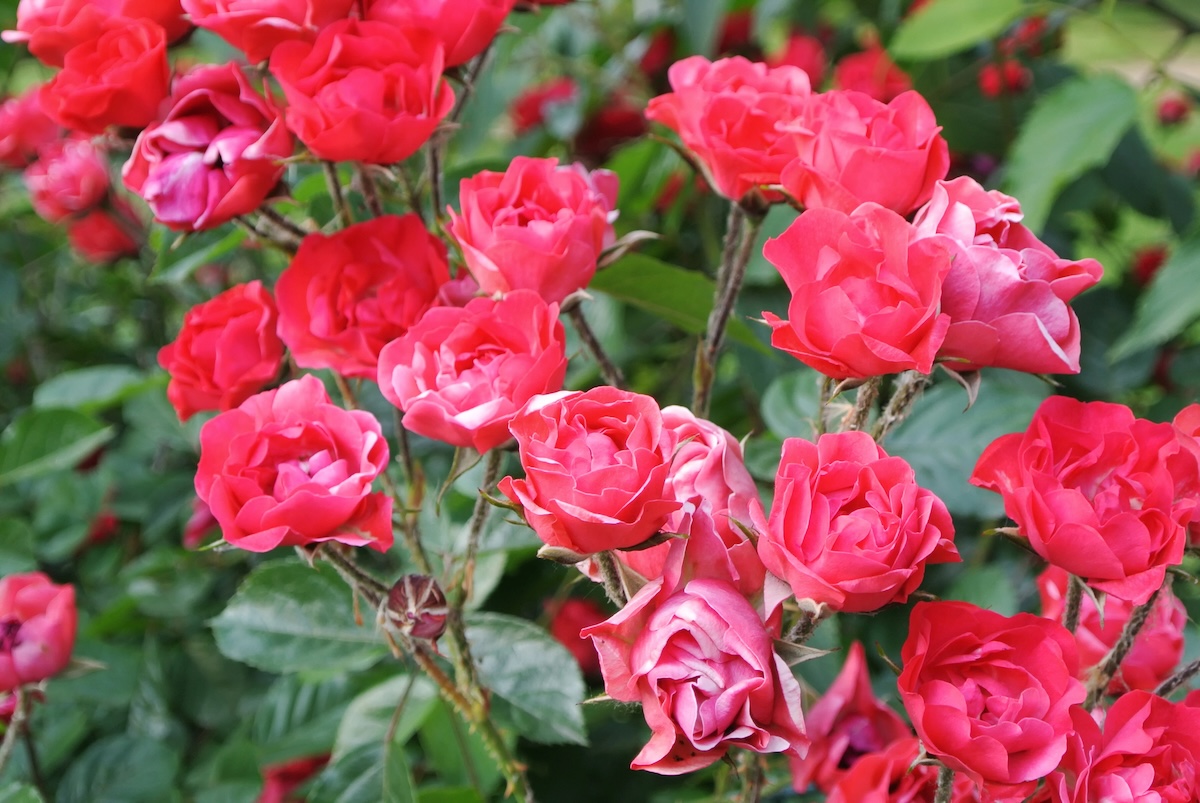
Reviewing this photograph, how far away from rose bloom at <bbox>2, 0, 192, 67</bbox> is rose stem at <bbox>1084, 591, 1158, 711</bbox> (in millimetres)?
736

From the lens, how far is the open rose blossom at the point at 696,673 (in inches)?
16.9

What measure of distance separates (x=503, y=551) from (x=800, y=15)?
1364 mm

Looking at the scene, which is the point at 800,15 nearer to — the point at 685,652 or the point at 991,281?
the point at 991,281

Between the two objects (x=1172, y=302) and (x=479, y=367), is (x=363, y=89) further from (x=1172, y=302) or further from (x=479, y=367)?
(x=1172, y=302)

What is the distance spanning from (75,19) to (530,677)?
59cm

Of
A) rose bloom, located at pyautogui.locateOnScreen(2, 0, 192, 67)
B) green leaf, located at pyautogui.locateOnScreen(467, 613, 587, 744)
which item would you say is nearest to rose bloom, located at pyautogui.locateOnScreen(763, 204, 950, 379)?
green leaf, located at pyautogui.locateOnScreen(467, 613, 587, 744)

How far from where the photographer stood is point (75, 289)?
82.9 inches

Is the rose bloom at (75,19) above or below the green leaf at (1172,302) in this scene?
above

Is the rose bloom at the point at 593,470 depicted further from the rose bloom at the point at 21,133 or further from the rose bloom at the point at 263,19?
the rose bloom at the point at 21,133

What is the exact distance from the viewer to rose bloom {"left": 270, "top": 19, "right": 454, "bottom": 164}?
60 centimetres

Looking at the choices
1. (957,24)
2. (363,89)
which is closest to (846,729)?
(363,89)

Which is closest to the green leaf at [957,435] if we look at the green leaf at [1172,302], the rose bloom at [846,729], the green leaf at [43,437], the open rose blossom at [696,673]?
the green leaf at [1172,302]

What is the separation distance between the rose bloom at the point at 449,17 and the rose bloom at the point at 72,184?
3.76 ft

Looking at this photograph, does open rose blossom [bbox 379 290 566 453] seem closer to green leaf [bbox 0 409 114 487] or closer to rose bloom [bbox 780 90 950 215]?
rose bloom [bbox 780 90 950 215]
